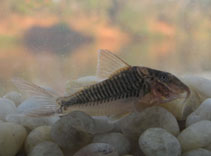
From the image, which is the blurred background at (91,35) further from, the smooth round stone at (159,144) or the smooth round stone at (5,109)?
the smooth round stone at (159,144)

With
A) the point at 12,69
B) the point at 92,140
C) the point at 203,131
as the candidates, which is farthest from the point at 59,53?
the point at 203,131

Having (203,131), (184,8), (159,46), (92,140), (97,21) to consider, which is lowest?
(92,140)

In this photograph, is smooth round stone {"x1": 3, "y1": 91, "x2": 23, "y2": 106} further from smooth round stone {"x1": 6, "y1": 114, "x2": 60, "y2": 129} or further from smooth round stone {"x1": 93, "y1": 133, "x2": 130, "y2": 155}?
smooth round stone {"x1": 93, "y1": 133, "x2": 130, "y2": 155}

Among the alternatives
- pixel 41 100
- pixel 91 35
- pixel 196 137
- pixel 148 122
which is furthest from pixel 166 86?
pixel 91 35

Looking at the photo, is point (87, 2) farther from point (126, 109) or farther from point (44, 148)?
point (44, 148)

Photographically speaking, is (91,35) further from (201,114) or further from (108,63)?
(201,114)
